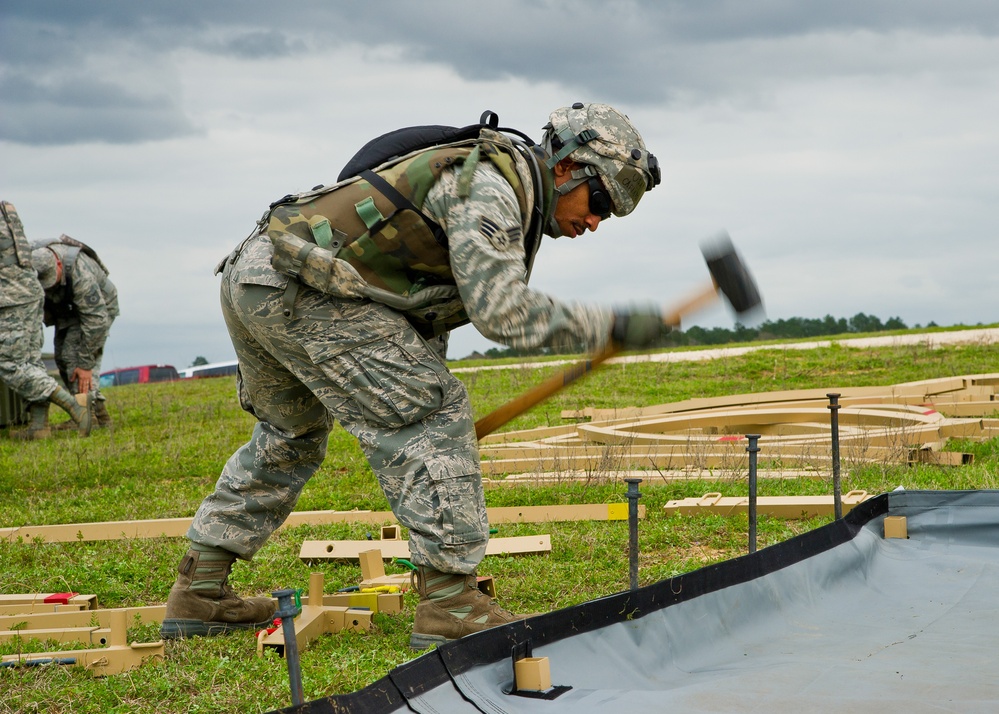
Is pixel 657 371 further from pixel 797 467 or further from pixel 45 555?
pixel 45 555

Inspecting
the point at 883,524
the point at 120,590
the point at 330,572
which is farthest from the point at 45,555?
the point at 883,524

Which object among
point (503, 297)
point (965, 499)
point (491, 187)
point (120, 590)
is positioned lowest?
point (120, 590)

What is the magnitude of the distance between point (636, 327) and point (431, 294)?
27.1 inches

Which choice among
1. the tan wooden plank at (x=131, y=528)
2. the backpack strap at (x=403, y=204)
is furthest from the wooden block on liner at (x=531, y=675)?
the tan wooden plank at (x=131, y=528)

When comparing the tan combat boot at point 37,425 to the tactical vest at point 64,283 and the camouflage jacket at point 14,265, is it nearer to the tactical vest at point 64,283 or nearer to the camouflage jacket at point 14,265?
the camouflage jacket at point 14,265

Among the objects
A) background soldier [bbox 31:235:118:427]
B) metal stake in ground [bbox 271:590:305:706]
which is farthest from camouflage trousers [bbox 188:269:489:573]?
background soldier [bbox 31:235:118:427]

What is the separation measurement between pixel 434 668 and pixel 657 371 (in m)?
12.4

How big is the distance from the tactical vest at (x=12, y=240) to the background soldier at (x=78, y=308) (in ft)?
2.75

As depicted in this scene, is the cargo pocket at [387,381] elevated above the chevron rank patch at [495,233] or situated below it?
below

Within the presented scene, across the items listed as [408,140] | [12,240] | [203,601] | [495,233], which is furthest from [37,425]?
[495,233]

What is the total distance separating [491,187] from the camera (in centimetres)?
319

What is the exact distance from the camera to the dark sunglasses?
11.6ft

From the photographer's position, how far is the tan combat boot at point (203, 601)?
149 inches

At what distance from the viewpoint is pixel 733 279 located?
3568 mm
